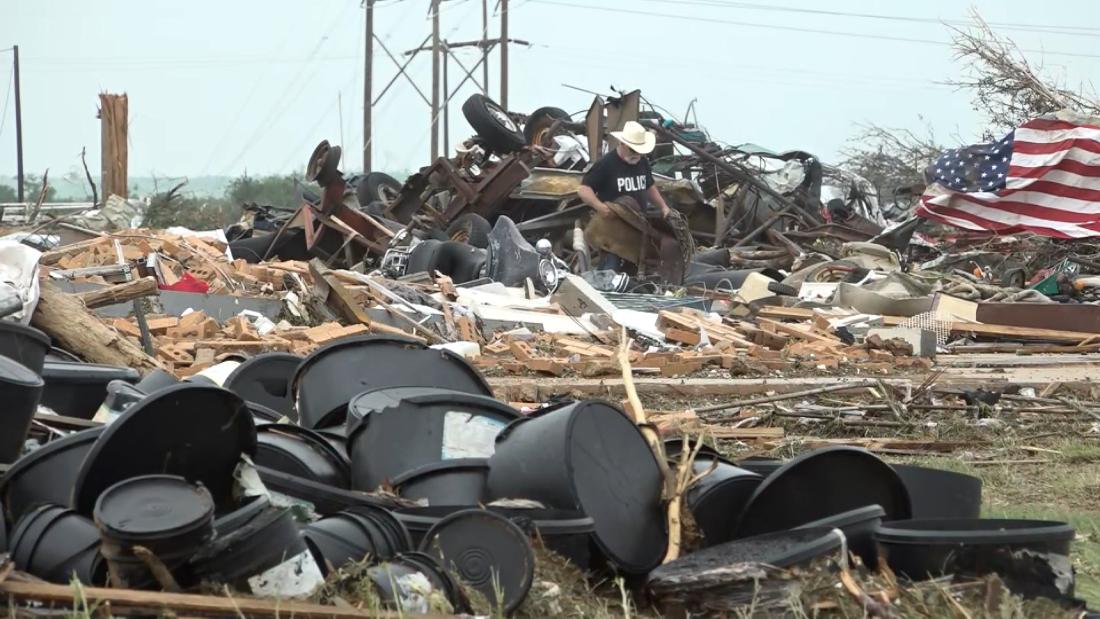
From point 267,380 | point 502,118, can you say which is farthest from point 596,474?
point 502,118

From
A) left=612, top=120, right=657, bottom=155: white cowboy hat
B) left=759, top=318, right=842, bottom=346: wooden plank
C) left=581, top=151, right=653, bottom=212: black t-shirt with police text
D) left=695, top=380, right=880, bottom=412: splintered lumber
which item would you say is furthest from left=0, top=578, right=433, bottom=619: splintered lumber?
left=581, top=151, right=653, bottom=212: black t-shirt with police text

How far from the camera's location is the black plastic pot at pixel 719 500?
404cm

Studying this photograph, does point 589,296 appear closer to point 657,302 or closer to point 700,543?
point 657,302

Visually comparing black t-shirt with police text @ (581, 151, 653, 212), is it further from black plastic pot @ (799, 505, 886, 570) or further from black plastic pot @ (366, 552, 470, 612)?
black plastic pot @ (366, 552, 470, 612)

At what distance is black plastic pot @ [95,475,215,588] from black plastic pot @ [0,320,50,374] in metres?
2.56

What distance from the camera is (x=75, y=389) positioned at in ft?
18.0

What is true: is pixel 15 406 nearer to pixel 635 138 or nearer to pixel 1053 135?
pixel 635 138

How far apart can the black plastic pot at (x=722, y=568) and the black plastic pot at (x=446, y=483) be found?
2.21ft

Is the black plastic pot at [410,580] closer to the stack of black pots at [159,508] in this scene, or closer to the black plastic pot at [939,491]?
the stack of black pots at [159,508]

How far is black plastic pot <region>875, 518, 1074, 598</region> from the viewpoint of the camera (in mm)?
3584

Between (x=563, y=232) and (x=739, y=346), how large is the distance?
670cm

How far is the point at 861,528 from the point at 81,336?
521 cm

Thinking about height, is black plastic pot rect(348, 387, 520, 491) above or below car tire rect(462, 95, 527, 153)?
above

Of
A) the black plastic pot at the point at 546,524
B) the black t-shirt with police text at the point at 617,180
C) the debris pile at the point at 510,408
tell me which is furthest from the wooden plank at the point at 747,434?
the black t-shirt with police text at the point at 617,180
